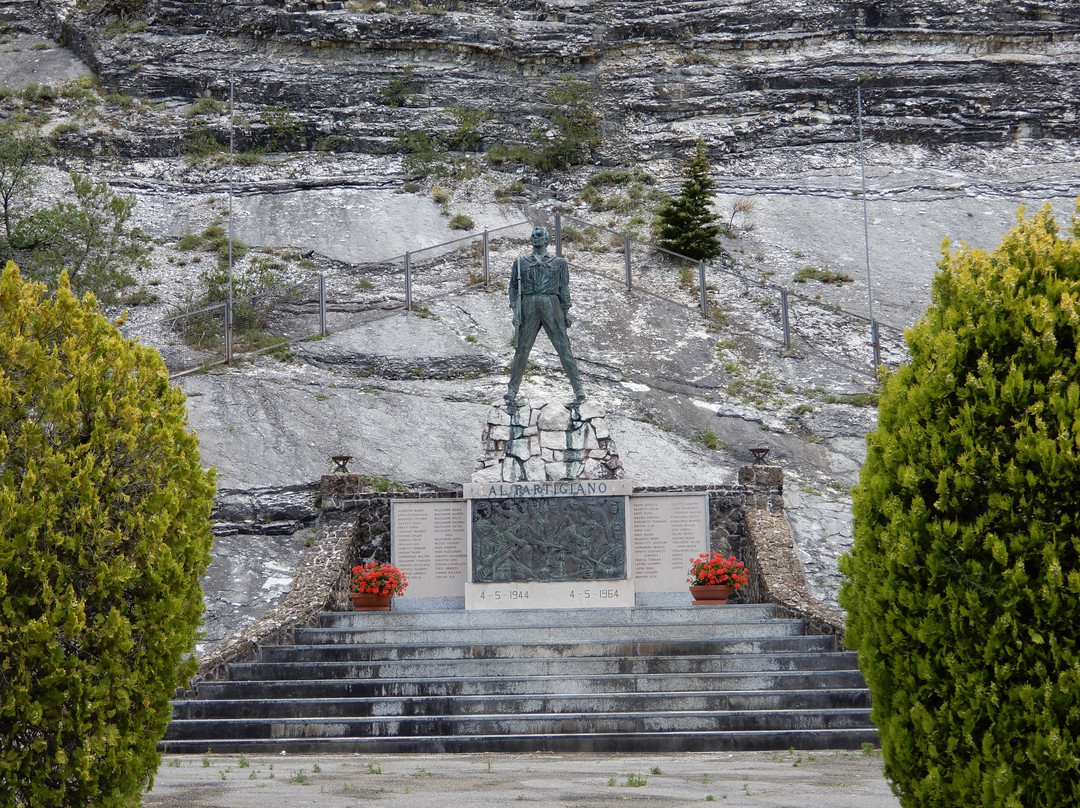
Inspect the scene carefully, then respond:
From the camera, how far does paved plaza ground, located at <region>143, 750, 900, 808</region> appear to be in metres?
6.36

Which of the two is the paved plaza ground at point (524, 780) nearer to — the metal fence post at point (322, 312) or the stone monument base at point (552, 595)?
the stone monument base at point (552, 595)

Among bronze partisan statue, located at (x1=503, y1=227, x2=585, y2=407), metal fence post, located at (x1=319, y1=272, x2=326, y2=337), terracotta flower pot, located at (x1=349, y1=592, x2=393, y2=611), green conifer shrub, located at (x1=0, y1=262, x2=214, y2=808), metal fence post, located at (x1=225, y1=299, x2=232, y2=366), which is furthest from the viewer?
metal fence post, located at (x1=319, y1=272, x2=326, y2=337)

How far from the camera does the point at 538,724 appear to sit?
9.15 m

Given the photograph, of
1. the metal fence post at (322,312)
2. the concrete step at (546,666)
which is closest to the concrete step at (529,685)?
the concrete step at (546,666)

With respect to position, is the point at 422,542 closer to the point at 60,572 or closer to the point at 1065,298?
the point at 60,572

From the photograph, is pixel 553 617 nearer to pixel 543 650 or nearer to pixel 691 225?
pixel 543 650

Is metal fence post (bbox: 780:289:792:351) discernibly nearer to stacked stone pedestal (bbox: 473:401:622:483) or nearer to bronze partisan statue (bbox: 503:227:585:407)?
stacked stone pedestal (bbox: 473:401:622:483)

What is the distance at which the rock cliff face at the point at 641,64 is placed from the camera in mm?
32781

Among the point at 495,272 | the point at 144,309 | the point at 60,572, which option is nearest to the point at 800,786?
the point at 60,572

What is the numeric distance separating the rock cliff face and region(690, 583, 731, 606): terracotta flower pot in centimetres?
2142

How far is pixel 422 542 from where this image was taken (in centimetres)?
1442

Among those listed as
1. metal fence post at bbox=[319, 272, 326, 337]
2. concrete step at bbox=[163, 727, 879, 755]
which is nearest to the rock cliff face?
metal fence post at bbox=[319, 272, 326, 337]

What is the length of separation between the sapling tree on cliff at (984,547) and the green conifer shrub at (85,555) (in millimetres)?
3090

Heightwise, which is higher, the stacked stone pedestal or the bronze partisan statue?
the bronze partisan statue
